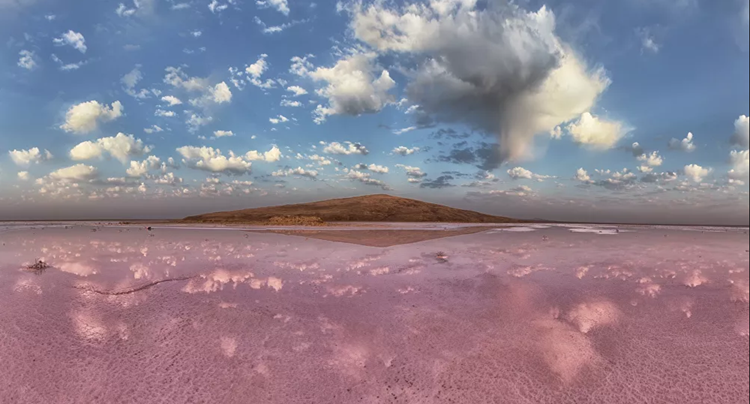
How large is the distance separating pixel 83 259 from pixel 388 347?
15200mm

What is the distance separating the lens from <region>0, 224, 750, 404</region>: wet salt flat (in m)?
4.34

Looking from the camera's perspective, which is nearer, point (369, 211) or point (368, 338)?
point (368, 338)

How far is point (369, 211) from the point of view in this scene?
340ft

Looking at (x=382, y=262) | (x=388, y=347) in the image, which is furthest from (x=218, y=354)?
(x=382, y=262)

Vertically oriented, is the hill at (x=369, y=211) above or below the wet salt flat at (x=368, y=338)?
above

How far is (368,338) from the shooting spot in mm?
5867

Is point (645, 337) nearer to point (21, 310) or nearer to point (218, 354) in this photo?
point (218, 354)

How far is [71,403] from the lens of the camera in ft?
13.2

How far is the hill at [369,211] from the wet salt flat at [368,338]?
83.1 meters

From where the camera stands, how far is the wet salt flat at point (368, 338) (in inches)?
171

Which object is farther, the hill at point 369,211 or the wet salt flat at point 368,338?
the hill at point 369,211

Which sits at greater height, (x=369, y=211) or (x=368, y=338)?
(x=369, y=211)

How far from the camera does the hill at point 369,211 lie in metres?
97.3

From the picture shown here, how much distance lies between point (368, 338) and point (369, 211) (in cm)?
9783
